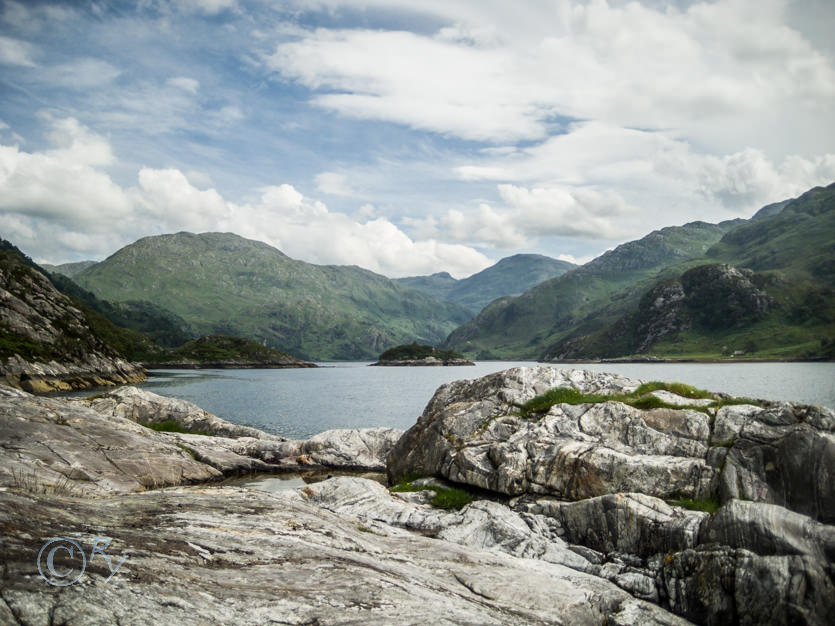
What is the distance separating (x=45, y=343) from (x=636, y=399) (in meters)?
131

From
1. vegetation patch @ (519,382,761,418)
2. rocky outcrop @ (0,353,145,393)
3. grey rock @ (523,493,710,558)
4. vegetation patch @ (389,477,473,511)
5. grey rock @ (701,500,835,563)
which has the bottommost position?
rocky outcrop @ (0,353,145,393)

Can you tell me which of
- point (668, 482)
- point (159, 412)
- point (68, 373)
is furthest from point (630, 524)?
point (68, 373)

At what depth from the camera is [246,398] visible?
330 feet

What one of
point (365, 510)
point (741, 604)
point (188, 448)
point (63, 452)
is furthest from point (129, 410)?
point (741, 604)

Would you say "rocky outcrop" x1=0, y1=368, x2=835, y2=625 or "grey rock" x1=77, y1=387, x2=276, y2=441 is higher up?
"rocky outcrop" x1=0, y1=368, x2=835, y2=625

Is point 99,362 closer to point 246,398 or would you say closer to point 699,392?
point 246,398

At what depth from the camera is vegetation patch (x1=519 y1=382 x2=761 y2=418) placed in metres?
20.2

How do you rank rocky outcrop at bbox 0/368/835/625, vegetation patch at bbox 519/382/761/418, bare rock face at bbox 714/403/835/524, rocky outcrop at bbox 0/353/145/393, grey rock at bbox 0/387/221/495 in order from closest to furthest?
1. rocky outcrop at bbox 0/368/835/625
2. bare rock face at bbox 714/403/835/524
3. vegetation patch at bbox 519/382/761/418
4. grey rock at bbox 0/387/221/495
5. rocky outcrop at bbox 0/353/145/393

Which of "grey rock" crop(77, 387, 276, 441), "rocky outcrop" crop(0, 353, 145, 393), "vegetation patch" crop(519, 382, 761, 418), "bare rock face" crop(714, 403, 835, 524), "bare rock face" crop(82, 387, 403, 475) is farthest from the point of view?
"rocky outcrop" crop(0, 353, 145, 393)

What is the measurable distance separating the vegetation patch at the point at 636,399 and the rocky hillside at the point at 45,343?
334ft

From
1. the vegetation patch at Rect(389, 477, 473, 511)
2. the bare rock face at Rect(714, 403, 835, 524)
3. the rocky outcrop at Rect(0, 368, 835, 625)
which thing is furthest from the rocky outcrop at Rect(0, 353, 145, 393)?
the bare rock face at Rect(714, 403, 835, 524)

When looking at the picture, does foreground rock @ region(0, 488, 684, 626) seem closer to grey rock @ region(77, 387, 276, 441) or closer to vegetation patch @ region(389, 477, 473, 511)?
vegetation patch @ region(389, 477, 473, 511)

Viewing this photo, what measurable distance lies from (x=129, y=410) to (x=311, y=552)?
41276 mm

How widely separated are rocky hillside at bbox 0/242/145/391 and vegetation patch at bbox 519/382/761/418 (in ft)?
334
